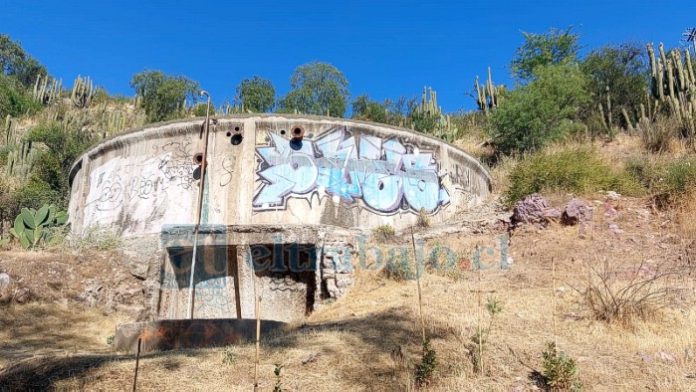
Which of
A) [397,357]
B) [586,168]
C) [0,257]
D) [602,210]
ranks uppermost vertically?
[586,168]

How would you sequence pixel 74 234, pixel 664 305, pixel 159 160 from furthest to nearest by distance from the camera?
1. pixel 74 234
2. pixel 159 160
3. pixel 664 305

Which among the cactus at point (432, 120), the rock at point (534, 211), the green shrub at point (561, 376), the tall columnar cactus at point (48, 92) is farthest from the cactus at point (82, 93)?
the green shrub at point (561, 376)

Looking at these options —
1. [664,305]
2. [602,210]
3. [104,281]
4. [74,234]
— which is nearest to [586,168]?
[602,210]

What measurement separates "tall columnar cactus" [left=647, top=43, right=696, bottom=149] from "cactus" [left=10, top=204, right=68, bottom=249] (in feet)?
61.7

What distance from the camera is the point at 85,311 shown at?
12.5 metres

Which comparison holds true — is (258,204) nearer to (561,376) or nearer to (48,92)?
(561,376)

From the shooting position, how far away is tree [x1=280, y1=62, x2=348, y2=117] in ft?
103

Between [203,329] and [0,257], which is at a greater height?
[0,257]

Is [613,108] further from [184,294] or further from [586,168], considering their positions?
[184,294]

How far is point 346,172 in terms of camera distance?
44.1 ft

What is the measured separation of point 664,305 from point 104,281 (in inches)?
424

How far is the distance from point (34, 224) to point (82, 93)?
69.9 feet

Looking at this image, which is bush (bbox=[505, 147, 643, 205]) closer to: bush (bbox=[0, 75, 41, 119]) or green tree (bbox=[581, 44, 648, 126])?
green tree (bbox=[581, 44, 648, 126])

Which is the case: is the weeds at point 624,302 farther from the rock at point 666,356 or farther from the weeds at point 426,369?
the weeds at point 426,369
